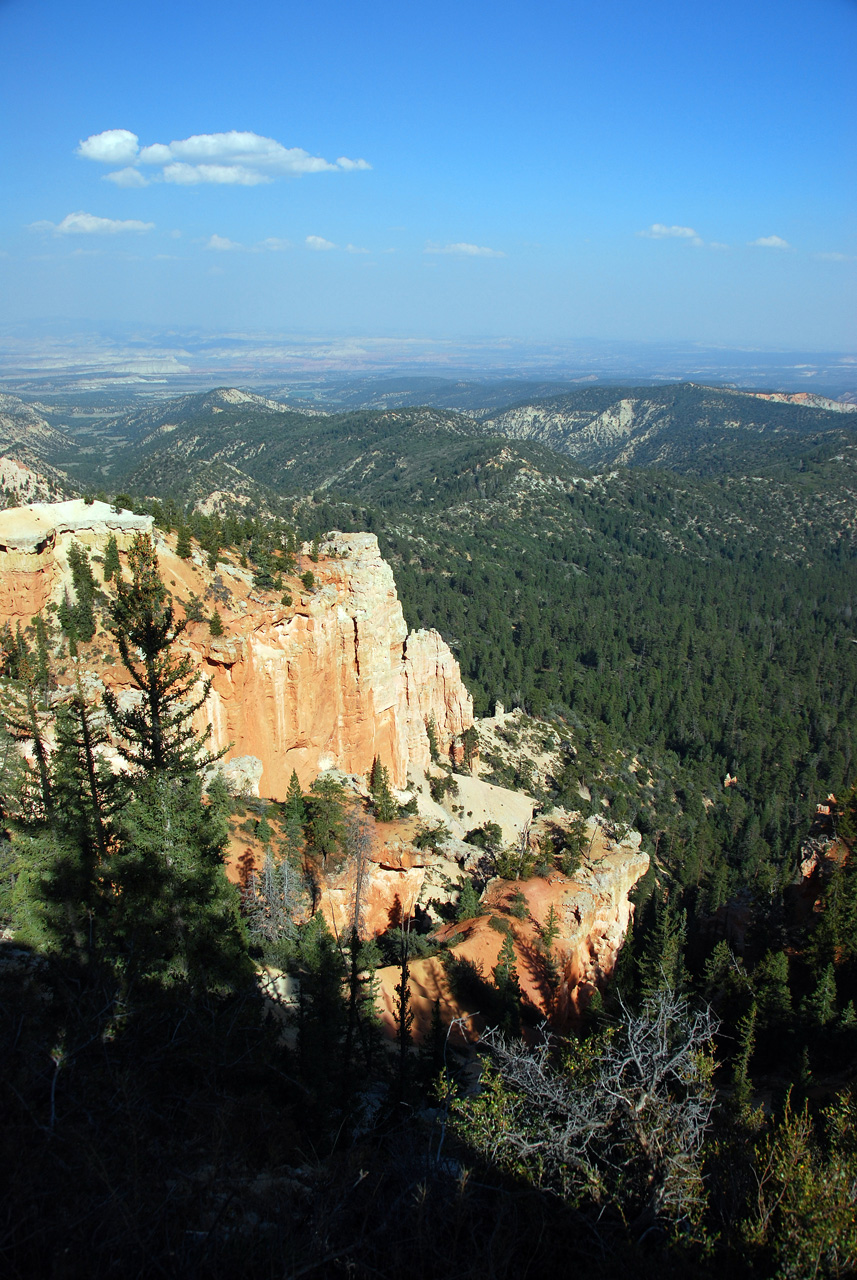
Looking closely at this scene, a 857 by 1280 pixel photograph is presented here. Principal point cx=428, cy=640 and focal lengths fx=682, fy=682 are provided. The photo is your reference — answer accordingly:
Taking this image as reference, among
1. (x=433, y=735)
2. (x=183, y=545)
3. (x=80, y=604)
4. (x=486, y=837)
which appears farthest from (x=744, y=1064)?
Answer: (x=433, y=735)

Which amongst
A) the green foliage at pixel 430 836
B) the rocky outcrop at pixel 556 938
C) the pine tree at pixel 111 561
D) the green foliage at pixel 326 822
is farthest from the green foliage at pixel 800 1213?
the pine tree at pixel 111 561

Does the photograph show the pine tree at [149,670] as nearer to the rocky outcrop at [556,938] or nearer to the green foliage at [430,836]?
the rocky outcrop at [556,938]

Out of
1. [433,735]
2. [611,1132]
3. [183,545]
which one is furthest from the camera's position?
[433,735]

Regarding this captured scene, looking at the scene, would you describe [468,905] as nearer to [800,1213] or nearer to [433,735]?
[800,1213]

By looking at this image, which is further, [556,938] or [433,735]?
[433,735]

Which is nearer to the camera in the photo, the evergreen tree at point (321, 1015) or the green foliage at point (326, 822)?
the evergreen tree at point (321, 1015)

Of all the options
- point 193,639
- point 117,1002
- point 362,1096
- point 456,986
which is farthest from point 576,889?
point 117,1002

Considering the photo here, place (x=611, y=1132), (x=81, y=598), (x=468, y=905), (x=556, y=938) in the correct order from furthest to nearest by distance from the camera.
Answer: (x=468, y=905) < (x=556, y=938) < (x=81, y=598) < (x=611, y=1132)

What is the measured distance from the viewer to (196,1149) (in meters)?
10.4

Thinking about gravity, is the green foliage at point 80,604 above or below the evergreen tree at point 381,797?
above

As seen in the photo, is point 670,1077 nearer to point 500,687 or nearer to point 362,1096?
point 362,1096

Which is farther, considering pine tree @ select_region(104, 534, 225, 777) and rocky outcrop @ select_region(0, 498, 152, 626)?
rocky outcrop @ select_region(0, 498, 152, 626)

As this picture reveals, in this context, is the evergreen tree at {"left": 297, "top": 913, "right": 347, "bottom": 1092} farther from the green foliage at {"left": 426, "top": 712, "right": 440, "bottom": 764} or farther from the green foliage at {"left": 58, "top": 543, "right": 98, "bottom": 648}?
the green foliage at {"left": 426, "top": 712, "right": 440, "bottom": 764}

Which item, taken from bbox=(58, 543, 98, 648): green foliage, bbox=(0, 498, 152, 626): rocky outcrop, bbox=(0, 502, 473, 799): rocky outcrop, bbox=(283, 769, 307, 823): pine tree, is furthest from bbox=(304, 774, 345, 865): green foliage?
bbox=(0, 498, 152, 626): rocky outcrop
